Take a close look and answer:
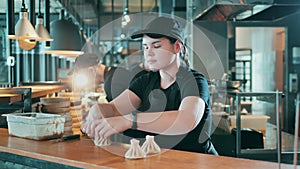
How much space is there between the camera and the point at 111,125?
1.51m

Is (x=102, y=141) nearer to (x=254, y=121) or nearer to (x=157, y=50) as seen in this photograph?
(x=157, y=50)

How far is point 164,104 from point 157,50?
0.28 metres

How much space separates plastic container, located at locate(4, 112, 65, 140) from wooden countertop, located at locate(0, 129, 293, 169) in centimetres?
5

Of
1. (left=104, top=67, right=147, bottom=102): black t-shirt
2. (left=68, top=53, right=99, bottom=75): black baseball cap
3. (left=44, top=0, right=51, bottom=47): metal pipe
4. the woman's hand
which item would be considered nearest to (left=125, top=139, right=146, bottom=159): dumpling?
the woman's hand

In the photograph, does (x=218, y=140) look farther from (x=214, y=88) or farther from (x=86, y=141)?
(x=86, y=141)

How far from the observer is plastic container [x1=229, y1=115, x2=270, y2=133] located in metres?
3.60

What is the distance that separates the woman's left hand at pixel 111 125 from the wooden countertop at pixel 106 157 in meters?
0.09

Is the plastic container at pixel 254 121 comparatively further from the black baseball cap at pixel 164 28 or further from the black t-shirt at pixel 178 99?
the black baseball cap at pixel 164 28

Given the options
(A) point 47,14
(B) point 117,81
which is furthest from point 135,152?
(A) point 47,14

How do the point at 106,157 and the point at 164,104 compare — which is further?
the point at 164,104

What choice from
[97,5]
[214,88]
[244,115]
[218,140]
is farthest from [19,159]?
[97,5]

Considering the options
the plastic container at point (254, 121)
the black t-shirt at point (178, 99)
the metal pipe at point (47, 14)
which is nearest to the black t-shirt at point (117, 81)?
the black t-shirt at point (178, 99)

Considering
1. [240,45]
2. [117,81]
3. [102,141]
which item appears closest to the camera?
[102,141]

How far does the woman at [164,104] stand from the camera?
155 centimetres
